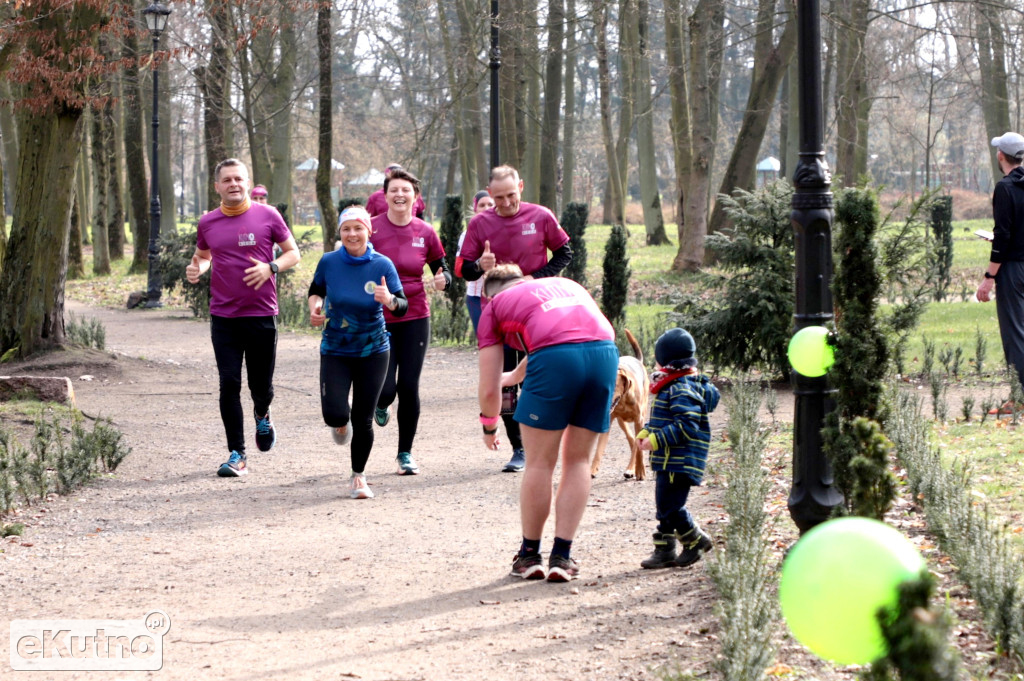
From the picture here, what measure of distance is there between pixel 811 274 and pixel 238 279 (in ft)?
13.4

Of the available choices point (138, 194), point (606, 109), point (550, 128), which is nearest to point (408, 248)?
point (606, 109)

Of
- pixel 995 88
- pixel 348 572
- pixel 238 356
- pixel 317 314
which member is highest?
pixel 995 88

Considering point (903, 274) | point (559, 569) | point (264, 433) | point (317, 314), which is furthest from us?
point (903, 274)

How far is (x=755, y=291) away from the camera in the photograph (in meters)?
11.1

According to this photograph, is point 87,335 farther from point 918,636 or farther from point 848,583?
point 918,636

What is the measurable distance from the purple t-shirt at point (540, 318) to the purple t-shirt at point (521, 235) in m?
2.49

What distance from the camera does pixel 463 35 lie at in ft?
95.7

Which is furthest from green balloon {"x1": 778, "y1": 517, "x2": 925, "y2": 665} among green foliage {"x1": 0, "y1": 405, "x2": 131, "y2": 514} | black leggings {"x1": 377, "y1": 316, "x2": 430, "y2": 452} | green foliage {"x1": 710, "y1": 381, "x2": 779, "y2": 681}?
black leggings {"x1": 377, "y1": 316, "x2": 430, "y2": 452}

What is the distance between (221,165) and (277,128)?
24.8 m

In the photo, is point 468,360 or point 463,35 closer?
point 468,360

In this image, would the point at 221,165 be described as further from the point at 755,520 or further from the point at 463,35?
the point at 463,35

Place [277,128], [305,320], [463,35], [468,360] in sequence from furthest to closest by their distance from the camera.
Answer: [277,128], [463,35], [305,320], [468,360]

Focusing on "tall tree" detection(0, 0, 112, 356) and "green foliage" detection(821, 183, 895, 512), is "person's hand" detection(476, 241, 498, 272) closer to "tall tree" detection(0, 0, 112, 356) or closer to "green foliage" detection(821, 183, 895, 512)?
"green foliage" detection(821, 183, 895, 512)

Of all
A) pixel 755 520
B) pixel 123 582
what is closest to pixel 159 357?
pixel 123 582
